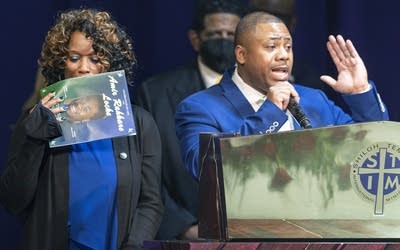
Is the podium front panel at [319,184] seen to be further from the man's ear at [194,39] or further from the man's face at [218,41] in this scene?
the man's ear at [194,39]

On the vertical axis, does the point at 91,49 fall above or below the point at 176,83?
above

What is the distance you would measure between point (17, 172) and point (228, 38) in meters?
1.37

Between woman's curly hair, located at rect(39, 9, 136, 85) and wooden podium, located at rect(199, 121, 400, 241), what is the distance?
0.69 metres

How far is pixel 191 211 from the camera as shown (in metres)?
3.39

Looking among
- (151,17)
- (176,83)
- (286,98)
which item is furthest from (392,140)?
(151,17)

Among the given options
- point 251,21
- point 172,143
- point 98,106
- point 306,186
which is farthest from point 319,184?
point 172,143

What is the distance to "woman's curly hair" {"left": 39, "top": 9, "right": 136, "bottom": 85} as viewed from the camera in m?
2.73

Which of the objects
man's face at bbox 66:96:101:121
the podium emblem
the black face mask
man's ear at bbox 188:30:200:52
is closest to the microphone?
the podium emblem

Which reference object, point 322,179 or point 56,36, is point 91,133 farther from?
point 322,179

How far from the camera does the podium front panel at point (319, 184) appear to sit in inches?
80.8

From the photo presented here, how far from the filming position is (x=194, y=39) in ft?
12.6

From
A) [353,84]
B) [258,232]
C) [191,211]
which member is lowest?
[191,211]

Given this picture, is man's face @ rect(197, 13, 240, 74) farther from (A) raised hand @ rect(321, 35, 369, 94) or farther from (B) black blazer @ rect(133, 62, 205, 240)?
(A) raised hand @ rect(321, 35, 369, 94)

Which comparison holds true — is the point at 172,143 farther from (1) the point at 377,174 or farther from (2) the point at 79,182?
(1) the point at 377,174
